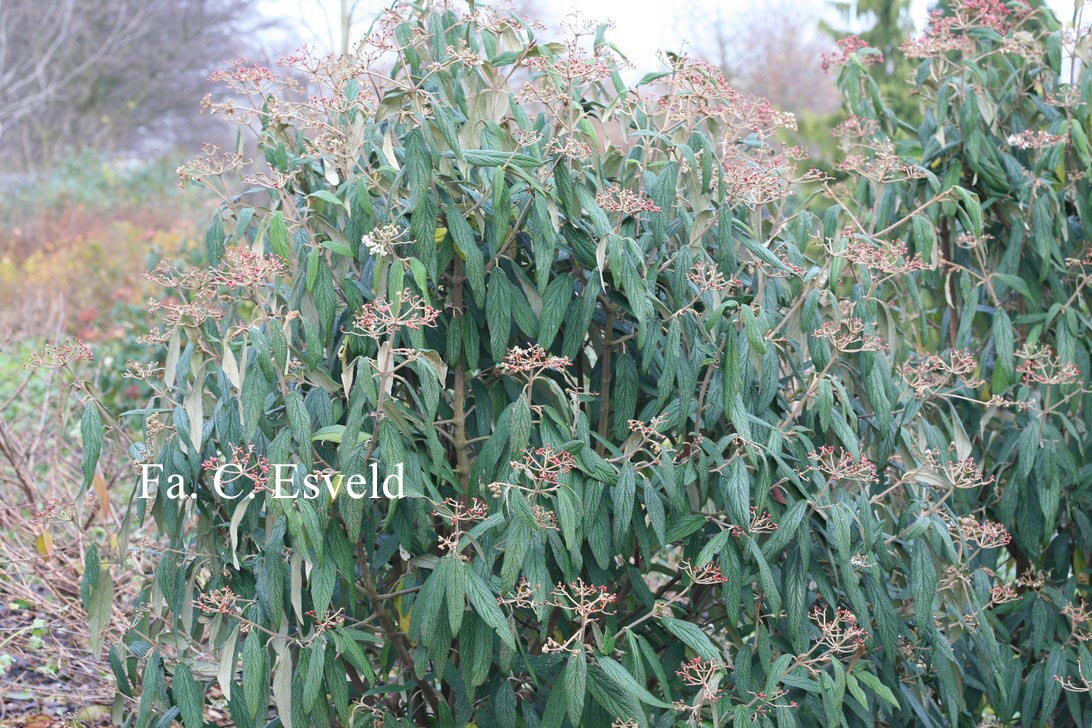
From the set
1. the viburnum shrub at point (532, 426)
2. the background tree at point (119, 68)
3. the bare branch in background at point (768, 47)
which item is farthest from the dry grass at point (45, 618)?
the bare branch in background at point (768, 47)

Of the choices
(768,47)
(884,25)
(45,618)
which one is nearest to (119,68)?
(768,47)

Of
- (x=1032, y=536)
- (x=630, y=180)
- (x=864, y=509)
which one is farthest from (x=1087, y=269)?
(x=630, y=180)

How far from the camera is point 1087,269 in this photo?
2582mm

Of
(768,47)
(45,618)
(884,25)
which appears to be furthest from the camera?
(768,47)

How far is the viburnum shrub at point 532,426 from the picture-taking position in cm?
170

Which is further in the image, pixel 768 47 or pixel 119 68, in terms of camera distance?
pixel 768 47

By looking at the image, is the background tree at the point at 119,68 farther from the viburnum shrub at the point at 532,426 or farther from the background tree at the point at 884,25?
the viburnum shrub at the point at 532,426

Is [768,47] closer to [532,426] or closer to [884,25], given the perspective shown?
[884,25]

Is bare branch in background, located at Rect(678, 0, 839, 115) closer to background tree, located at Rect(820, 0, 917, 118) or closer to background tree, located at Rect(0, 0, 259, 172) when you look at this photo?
background tree, located at Rect(0, 0, 259, 172)

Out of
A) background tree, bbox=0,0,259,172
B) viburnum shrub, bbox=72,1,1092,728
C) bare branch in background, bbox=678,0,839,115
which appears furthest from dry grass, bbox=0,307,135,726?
bare branch in background, bbox=678,0,839,115

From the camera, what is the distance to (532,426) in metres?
1.80

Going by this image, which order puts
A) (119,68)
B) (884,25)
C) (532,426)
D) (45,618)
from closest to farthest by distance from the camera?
(532,426) → (45,618) → (884,25) → (119,68)

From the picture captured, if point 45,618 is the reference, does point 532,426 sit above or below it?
above

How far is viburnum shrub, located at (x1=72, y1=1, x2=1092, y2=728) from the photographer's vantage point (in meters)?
1.70
